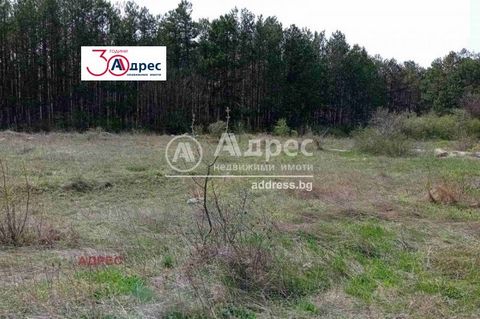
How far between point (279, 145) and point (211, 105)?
11523 millimetres

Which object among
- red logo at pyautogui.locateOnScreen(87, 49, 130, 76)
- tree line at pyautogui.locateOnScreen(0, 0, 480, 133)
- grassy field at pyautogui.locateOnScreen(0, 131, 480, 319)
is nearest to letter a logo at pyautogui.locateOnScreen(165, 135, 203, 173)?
grassy field at pyautogui.locateOnScreen(0, 131, 480, 319)

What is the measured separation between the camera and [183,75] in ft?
78.8

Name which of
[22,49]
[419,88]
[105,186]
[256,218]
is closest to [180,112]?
[22,49]

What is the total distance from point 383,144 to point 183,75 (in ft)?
47.7

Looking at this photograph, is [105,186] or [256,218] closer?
[256,218]

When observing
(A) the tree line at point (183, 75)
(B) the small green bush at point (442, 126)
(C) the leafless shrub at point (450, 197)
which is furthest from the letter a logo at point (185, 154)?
(B) the small green bush at point (442, 126)

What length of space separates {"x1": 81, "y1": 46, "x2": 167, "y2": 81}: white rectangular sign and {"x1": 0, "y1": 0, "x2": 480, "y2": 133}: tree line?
3246 mm

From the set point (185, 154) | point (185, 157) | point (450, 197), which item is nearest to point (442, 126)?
point (185, 154)

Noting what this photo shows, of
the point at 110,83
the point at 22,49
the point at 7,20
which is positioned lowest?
the point at 110,83

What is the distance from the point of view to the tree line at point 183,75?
2205 centimetres

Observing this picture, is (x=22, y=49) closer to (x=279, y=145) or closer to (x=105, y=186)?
(x=279, y=145)

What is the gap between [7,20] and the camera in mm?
22156

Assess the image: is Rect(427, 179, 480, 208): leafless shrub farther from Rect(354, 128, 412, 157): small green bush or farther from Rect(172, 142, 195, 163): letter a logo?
Rect(354, 128, 412, 157): small green bush

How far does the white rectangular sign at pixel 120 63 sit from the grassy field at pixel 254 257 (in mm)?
10490
